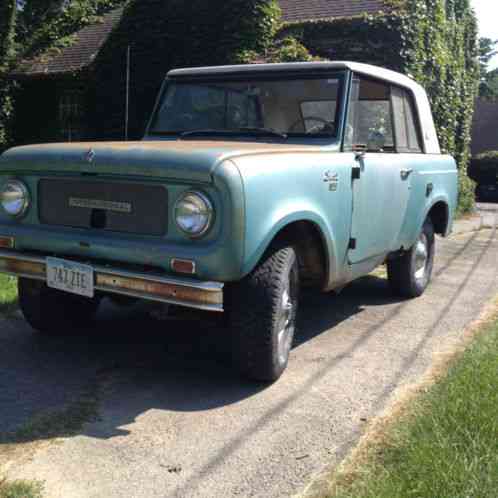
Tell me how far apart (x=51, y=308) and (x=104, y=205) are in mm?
1244

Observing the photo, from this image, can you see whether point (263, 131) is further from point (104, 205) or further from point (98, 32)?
point (98, 32)

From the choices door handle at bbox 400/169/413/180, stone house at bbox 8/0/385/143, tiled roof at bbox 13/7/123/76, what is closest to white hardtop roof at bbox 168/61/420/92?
door handle at bbox 400/169/413/180

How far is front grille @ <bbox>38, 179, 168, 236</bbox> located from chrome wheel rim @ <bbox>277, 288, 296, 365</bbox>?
2.74 ft

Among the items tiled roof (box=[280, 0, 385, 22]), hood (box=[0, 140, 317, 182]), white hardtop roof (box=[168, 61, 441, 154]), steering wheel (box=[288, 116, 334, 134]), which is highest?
tiled roof (box=[280, 0, 385, 22])

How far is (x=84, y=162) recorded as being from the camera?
361 centimetres

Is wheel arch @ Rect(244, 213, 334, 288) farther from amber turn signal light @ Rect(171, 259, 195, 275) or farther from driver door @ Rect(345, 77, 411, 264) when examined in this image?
amber turn signal light @ Rect(171, 259, 195, 275)

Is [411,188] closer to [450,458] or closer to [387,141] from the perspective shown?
[387,141]

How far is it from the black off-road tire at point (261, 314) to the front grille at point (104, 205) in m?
0.55

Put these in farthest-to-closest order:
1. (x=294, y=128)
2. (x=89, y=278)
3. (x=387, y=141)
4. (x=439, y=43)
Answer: (x=439, y=43), (x=387, y=141), (x=294, y=128), (x=89, y=278)

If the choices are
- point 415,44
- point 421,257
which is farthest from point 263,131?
point 415,44

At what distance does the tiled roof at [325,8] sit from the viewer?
12.2 m

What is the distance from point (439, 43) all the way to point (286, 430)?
10.6 metres

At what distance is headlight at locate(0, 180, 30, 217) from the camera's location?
12.7ft

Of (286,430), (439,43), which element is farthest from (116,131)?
(286,430)
